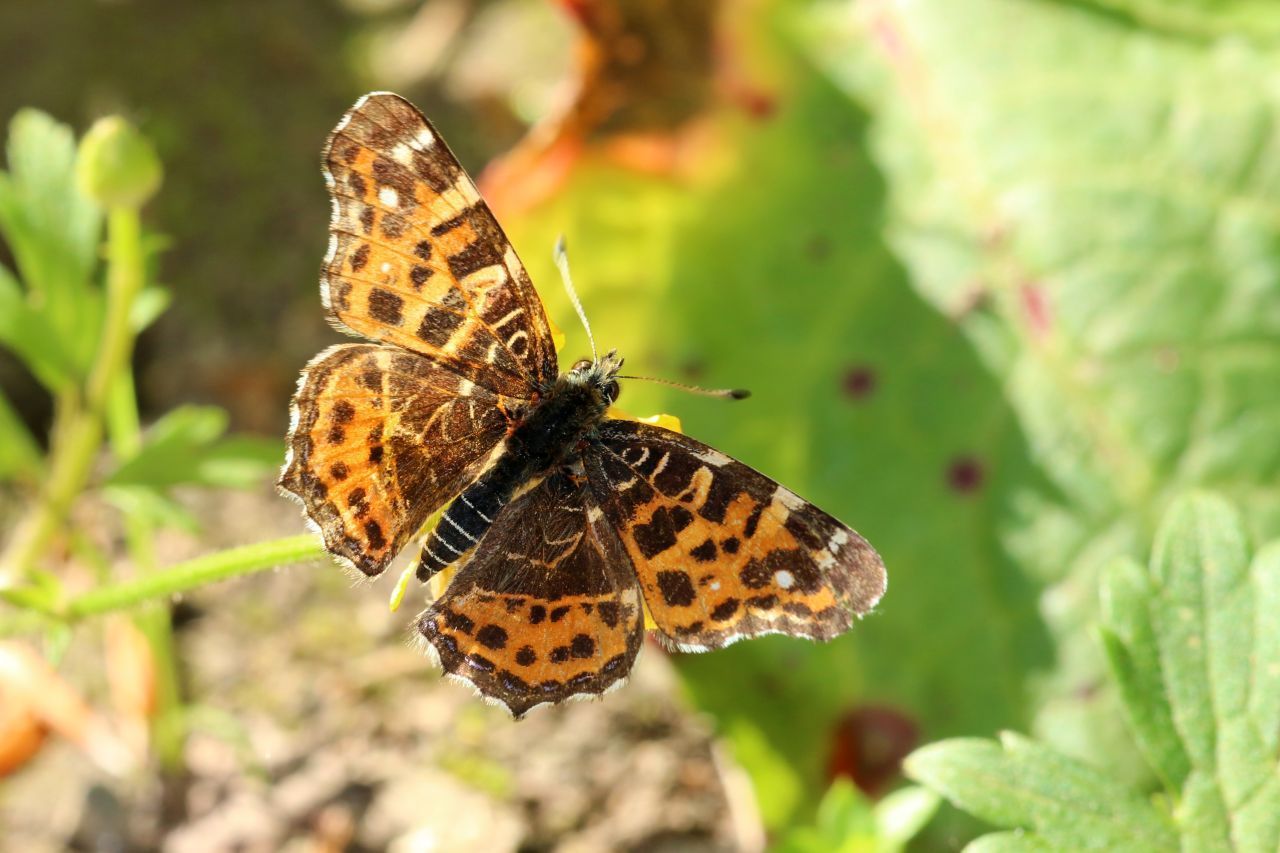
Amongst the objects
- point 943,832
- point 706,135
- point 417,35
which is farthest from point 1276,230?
point 417,35

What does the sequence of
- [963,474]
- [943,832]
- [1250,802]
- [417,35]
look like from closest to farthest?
1. [1250,802]
2. [943,832]
3. [963,474]
4. [417,35]

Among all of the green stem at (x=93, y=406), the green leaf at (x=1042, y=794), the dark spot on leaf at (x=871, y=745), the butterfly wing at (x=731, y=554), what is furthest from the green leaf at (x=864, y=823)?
the green stem at (x=93, y=406)

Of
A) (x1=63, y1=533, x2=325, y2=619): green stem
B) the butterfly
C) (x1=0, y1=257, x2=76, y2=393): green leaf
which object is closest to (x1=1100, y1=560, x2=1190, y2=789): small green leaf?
the butterfly

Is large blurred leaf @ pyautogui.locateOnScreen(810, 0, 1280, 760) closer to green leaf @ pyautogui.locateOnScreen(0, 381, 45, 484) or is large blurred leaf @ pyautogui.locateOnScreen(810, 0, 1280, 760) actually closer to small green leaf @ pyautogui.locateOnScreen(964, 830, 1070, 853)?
small green leaf @ pyautogui.locateOnScreen(964, 830, 1070, 853)

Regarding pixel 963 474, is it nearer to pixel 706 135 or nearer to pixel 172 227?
pixel 706 135

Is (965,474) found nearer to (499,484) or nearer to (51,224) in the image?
(499,484)

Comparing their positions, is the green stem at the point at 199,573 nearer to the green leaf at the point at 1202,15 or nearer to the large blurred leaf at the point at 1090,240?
the large blurred leaf at the point at 1090,240
